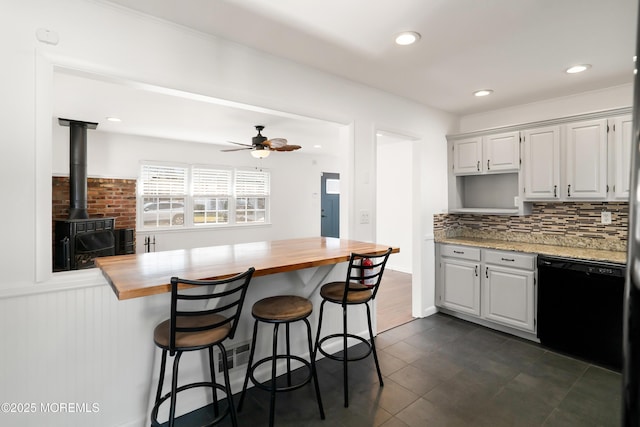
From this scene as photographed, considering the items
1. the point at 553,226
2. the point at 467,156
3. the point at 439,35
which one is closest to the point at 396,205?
the point at 467,156

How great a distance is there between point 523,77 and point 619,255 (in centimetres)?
176

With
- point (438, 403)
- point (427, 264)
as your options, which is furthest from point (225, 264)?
point (427, 264)

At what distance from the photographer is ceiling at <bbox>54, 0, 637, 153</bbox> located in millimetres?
1948

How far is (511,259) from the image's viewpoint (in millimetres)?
3273

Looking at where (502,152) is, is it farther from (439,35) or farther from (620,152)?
(439,35)

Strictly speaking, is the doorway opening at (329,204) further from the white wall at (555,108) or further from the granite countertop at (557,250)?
the granite countertop at (557,250)

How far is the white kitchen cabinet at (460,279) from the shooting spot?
3.56 metres

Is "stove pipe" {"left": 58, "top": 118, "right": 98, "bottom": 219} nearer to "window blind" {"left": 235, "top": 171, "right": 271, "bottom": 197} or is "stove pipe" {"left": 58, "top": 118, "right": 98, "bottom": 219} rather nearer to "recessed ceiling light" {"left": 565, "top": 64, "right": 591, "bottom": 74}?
"window blind" {"left": 235, "top": 171, "right": 271, "bottom": 197}

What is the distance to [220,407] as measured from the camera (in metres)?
2.23

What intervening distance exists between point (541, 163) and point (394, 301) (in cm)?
232

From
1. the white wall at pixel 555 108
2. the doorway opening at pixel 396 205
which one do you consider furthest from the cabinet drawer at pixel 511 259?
the doorway opening at pixel 396 205

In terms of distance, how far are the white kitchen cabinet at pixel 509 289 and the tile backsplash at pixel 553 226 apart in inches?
26.0

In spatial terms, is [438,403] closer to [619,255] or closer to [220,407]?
[220,407]

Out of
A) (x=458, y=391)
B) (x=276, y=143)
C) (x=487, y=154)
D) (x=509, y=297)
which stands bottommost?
(x=458, y=391)
